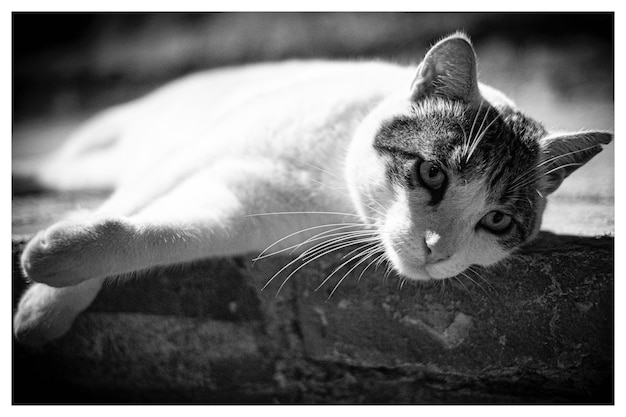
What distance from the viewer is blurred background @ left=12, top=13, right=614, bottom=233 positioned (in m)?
2.21

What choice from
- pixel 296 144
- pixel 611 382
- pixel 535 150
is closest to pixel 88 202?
pixel 296 144

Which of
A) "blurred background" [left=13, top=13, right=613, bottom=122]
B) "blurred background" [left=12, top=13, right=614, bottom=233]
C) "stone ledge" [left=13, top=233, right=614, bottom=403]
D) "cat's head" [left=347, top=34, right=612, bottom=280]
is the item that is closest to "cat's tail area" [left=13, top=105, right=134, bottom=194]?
"blurred background" [left=12, top=13, right=614, bottom=233]

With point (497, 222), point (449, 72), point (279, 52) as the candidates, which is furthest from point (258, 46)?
point (497, 222)

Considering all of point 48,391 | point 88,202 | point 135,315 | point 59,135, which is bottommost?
point 48,391

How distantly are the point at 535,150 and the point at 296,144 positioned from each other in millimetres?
725

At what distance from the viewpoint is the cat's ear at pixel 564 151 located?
61.0 inches

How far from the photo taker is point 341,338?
1.67 m

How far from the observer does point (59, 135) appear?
283 cm

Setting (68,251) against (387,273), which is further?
(387,273)

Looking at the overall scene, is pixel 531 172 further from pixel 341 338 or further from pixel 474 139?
pixel 341 338

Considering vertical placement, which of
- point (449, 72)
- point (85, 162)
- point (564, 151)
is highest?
point (449, 72)

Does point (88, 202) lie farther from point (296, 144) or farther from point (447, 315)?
point (447, 315)

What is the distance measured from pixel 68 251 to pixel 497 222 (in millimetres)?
1140

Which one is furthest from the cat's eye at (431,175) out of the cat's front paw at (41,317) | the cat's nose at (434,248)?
the cat's front paw at (41,317)
